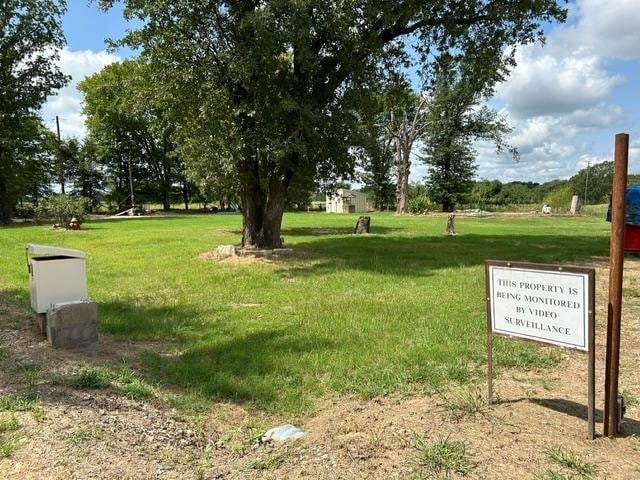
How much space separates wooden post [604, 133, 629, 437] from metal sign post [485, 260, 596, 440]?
0.15 m

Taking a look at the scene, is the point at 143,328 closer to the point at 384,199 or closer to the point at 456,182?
the point at 456,182

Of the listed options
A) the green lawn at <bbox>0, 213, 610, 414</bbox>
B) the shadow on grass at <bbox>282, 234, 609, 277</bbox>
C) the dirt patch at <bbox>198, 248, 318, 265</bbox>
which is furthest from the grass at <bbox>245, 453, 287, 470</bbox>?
the dirt patch at <bbox>198, 248, 318, 265</bbox>

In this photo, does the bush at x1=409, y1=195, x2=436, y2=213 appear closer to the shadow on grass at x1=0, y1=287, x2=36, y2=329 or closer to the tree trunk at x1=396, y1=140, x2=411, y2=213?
the tree trunk at x1=396, y1=140, x2=411, y2=213

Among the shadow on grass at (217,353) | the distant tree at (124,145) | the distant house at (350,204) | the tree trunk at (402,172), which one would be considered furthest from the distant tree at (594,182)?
the shadow on grass at (217,353)

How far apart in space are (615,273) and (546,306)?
0.48 metres

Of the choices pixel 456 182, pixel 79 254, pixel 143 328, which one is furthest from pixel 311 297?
pixel 456 182

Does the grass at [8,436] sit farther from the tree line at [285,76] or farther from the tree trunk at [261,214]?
the tree trunk at [261,214]

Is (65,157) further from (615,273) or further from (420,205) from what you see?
(615,273)

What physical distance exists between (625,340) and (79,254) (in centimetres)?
627

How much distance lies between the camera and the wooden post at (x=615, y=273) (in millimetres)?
3211

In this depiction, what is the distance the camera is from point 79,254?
578cm

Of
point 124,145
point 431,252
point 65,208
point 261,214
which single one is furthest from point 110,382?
point 124,145

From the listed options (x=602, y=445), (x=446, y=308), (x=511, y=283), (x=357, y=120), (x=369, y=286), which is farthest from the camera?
(x=357, y=120)

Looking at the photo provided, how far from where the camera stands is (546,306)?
3475 mm
